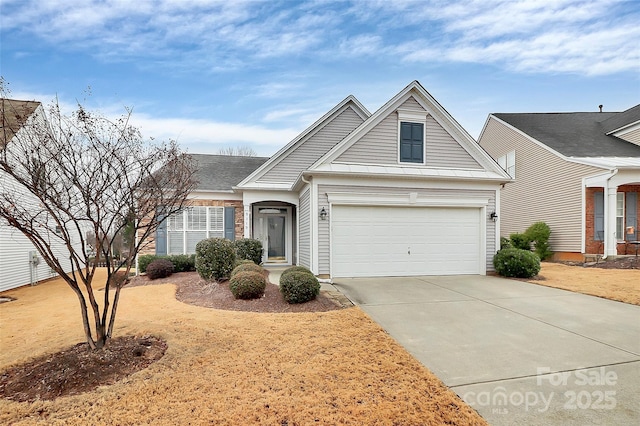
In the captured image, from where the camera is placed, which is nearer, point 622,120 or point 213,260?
point 213,260

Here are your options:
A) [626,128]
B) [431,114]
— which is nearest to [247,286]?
[431,114]

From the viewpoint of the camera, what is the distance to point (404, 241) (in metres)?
10.2

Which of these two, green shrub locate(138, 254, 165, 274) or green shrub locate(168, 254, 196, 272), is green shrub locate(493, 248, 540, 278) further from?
green shrub locate(138, 254, 165, 274)

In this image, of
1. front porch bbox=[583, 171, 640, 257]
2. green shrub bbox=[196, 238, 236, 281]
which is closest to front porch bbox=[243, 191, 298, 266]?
green shrub bbox=[196, 238, 236, 281]

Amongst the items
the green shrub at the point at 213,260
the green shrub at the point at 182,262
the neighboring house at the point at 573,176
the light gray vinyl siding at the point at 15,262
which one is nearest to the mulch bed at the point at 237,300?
the green shrub at the point at 213,260

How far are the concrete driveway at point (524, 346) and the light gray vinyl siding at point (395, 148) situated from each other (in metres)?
4.09

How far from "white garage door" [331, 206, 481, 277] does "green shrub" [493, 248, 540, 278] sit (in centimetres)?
71

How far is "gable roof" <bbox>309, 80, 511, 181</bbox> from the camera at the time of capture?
9.83 m

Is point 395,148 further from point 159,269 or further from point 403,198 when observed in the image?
point 159,269

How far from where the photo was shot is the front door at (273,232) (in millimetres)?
14070

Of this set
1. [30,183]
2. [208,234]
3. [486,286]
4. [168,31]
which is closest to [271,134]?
[208,234]

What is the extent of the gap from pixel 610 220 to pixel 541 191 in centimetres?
340

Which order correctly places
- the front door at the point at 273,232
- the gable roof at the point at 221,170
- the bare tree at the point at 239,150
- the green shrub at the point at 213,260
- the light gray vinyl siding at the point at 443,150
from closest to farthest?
the green shrub at the point at 213,260, the light gray vinyl siding at the point at 443,150, the gable roof at the point at 221,170, the front door at the point at 273,232, the bare tree at the point at 239,150

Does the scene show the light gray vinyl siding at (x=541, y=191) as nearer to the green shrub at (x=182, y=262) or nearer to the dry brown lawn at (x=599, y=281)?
the dry brown lawn at (x=599, y=281)
